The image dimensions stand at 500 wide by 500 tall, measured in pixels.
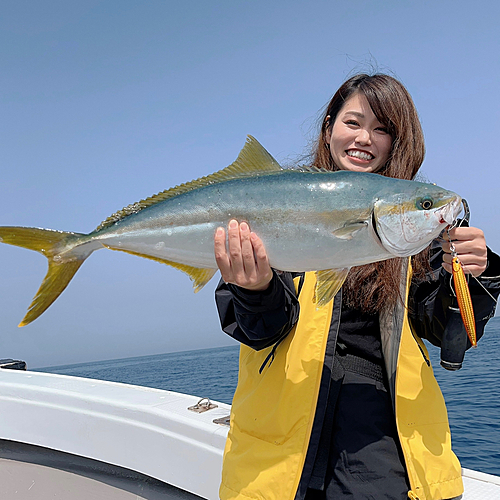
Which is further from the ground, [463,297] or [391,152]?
[391,152]

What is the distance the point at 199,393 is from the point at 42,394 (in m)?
15.5

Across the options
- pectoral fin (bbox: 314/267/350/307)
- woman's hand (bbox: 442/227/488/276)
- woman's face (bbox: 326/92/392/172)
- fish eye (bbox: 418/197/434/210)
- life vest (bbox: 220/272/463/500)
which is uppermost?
woman's face (bbox: 326/92/392/172)

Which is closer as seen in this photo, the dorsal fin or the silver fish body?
the silver fish body

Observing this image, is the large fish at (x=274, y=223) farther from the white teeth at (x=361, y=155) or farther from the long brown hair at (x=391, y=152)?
the white teeth at (x=361, y=155)

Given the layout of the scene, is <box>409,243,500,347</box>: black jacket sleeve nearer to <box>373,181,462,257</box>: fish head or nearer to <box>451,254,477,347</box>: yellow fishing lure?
<box>451,254,477,347</box>: yellow fishing lure

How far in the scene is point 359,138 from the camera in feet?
7.89

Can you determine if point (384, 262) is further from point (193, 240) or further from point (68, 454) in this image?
point (68, 454)

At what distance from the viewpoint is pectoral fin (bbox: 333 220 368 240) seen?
1.94 m

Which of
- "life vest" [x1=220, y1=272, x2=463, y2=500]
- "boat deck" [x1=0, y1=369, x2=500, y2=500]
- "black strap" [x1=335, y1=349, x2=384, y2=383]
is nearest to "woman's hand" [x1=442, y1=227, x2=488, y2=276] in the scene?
"life vest" [x1=220, y1=272, x2=463, y2=500]

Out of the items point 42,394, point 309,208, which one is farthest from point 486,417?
point 309,208

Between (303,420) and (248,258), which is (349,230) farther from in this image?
(303,420)

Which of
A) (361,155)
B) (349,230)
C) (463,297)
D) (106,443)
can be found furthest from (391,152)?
(106,443)

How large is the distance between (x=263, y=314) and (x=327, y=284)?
312mm

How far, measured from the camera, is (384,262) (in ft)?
7.57
